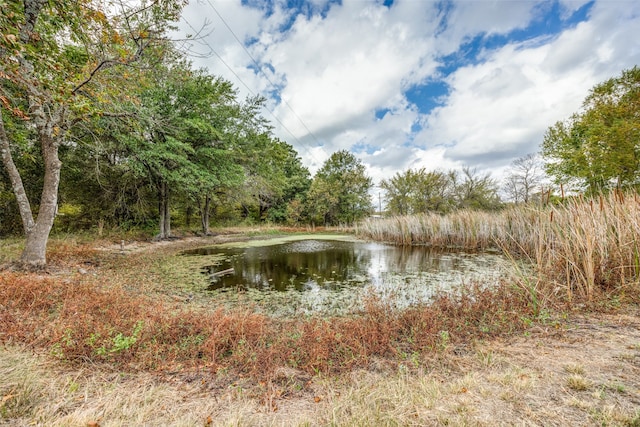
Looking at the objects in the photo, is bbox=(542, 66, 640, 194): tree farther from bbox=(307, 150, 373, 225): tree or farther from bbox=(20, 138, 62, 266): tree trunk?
bbox=(20, 138, 62, 266): tree trunk

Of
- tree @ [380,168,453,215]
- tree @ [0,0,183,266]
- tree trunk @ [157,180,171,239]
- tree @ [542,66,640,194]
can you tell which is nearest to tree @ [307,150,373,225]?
tree @ [380,168,453,215]

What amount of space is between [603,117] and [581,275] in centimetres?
1794

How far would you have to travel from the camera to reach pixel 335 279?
6.39m

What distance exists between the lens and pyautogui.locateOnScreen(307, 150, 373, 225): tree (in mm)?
28422

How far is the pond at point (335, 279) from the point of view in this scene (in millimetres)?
4641

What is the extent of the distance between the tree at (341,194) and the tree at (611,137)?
18.1m

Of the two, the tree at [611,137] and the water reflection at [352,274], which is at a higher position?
the tree at [611,137]

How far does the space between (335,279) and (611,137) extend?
17.9 metres

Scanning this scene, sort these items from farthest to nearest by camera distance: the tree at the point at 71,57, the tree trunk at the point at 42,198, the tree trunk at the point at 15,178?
1. the tree trunk at the point at 42,198
2. the tree trunk at the point at 15,178
3. the tree at the point at 71,57

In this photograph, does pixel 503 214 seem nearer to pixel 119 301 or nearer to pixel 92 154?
pixel 119 301

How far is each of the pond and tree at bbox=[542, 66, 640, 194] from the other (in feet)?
37.5

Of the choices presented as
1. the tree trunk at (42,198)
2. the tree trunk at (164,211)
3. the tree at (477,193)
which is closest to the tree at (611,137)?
the tree at (477,193)

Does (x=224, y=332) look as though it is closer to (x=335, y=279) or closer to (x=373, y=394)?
(x=373, y=394)

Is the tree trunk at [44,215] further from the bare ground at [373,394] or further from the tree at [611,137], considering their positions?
the tree at [611,137]
